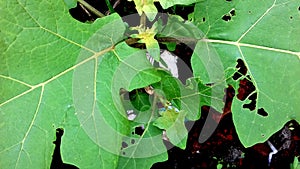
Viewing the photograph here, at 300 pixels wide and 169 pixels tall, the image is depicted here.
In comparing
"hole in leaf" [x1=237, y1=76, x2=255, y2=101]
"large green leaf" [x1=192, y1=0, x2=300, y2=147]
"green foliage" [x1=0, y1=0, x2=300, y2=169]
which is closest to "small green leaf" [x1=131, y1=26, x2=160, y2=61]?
"green foliage" [x1=0, y1=0, x2=300, y2=169]

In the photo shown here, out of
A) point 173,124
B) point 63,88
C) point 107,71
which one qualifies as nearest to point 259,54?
point 173,124

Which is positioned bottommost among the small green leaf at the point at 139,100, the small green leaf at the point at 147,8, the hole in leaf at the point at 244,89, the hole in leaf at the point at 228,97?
the hole in leaf at the point at 228,97

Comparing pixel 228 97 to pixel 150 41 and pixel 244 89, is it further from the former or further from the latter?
pixel 150 41

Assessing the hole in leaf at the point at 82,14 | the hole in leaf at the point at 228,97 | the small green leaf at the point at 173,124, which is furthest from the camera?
the hole in leaf at the point at 228,97

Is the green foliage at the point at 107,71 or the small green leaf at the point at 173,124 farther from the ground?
the green foliage at the point at 107,71

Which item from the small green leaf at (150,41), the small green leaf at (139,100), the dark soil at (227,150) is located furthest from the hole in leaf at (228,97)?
the small green leaf at (150,41)

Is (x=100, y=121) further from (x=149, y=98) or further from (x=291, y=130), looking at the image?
(x=291, y=130)

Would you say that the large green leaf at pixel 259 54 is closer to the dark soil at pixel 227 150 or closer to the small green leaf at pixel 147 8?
the small green leaf at pixel 147 8

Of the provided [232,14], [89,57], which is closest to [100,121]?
[89,57]
